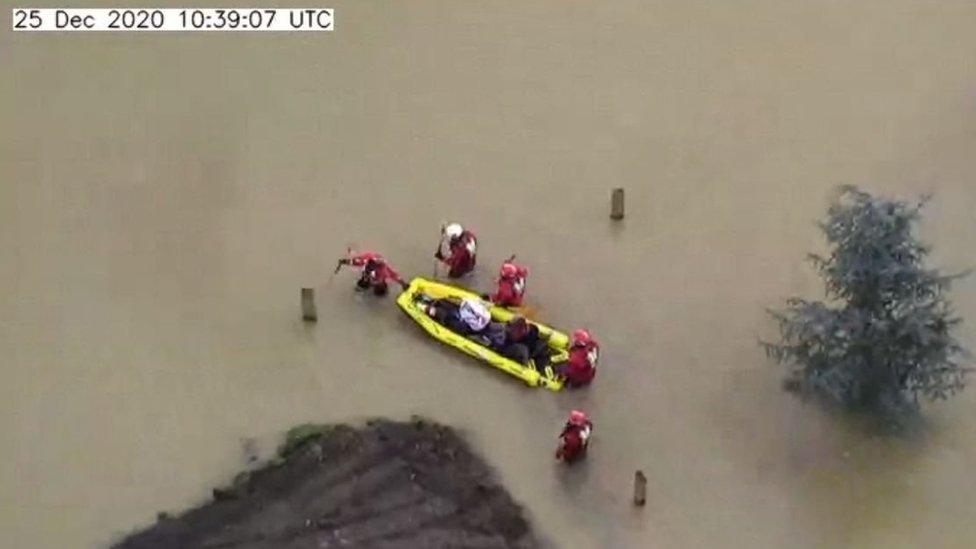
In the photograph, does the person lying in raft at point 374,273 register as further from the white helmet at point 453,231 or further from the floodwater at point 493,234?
the white helmet at point 453,231

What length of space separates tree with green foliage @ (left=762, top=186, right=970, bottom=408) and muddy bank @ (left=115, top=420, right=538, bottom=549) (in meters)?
1.15

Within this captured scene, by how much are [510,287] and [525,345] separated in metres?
0.23

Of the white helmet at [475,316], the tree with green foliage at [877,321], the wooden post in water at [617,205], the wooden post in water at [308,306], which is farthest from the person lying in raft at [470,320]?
the tree with green foliage at [877,321]

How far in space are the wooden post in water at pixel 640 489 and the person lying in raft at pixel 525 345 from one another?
0.58 m

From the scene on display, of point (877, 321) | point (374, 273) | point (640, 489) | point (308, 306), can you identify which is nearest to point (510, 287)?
point (374, 273)

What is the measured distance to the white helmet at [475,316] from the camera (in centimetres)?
658

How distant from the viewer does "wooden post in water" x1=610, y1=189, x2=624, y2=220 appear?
275 inches

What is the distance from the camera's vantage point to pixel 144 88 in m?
7.46

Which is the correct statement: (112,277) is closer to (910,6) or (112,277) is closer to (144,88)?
(144,88)

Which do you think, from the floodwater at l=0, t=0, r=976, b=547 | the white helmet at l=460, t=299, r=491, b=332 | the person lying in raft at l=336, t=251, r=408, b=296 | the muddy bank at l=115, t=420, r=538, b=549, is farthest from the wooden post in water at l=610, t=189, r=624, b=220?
the muddy bank at l=115, t=420, r=538, b=549

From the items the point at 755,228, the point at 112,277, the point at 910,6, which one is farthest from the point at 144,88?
the point at 910,6

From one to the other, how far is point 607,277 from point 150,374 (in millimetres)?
1671

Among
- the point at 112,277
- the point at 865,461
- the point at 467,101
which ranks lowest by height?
the point at 865,461

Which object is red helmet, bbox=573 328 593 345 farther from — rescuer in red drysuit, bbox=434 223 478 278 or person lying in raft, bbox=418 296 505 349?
rescuer in red drysuit, bbox=434 223 478 278
